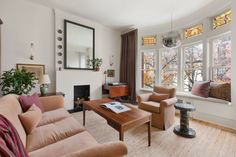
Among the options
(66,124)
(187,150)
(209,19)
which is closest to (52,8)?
(66,124)

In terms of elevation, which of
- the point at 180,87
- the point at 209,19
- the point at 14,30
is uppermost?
the point at 209,19

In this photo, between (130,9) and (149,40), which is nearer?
(130,9)

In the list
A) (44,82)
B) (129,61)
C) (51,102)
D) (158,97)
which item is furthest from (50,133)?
(129,61)

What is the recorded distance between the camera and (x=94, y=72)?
420 cm

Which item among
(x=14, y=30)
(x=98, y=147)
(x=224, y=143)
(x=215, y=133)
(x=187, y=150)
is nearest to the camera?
(x=98, y=147)

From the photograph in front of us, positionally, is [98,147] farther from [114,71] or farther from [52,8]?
[114,71]

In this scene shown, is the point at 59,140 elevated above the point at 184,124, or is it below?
above

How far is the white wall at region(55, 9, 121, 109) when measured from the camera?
11.7 feet

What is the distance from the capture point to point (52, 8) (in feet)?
11.4

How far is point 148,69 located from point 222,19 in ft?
8.07

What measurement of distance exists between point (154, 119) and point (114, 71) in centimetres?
270

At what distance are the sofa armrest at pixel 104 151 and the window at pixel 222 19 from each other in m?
3.50

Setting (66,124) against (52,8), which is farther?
(52,8)

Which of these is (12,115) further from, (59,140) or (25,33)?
(25,33)
